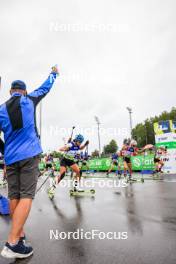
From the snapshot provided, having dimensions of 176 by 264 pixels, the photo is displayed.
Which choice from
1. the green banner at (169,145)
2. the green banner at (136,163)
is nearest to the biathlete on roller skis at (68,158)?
the green banner at (136,163)

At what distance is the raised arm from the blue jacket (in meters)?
0.17

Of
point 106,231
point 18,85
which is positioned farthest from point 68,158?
point 18,85

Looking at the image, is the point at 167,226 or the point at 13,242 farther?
the point at 167,226

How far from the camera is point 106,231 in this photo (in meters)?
3.68

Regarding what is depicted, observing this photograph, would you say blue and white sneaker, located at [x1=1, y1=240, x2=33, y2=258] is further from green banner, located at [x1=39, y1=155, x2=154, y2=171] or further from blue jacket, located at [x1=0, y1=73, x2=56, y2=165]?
green banner, located at [x1=39, y1=155, x2=154, y2=171]

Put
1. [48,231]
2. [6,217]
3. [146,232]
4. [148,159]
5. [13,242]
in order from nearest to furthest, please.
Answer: [13,242] < [146,232] < [48,231] < [6,217] < [148,159]

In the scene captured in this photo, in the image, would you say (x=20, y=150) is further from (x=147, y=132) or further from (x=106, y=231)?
(x=147, y=132)

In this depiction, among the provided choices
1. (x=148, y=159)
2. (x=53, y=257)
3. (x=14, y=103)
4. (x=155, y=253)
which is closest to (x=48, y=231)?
(x=53, y=257)

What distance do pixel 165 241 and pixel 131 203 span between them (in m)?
2.99

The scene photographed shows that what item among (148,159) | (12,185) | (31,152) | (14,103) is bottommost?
(148,159)

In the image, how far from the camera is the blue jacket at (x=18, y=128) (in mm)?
2971

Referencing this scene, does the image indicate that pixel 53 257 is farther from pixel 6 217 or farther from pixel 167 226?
pixel 6 217

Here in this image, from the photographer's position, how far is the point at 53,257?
8.87 ft

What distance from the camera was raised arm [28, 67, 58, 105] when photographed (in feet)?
10.8
